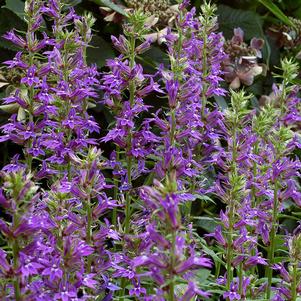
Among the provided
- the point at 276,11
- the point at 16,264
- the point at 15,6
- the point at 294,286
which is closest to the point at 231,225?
the point at 294,286

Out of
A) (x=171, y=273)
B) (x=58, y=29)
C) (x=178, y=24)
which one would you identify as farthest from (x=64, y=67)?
(x=171, y=273)

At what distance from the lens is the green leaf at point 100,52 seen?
3793mm

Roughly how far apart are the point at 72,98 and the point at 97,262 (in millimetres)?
638

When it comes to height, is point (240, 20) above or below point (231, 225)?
below

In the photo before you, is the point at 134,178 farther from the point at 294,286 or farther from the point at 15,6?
the point at 15,6

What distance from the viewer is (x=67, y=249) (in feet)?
5.48

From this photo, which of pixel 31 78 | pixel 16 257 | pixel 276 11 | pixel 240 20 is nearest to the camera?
pixel 16 257

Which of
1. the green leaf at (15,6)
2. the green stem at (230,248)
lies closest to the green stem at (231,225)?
the green stem at (230,248)

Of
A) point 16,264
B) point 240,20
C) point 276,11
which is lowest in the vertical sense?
point 240,20

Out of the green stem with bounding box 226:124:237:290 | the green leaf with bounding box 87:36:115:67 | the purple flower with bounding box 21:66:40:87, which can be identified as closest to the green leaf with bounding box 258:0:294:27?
the green leaf with bounding box 87:36:115:67

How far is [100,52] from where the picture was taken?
3842 millimetres

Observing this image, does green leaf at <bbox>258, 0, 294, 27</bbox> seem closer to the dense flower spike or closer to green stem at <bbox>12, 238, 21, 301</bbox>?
the dense flower spike

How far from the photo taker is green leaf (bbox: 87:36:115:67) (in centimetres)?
379

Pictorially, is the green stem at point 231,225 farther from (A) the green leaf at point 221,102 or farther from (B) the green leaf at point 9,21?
(B) the green leaf at point 9,21
